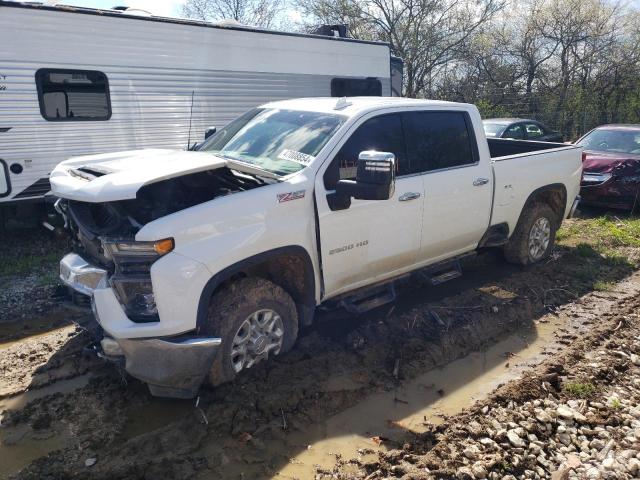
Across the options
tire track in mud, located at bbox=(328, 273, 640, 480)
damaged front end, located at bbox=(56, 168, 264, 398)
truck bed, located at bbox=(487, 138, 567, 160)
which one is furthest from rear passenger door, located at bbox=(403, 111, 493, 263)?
damaged front end, located at bbox=(56, 168, 264, 398)

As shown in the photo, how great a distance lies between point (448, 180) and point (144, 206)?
2.72m

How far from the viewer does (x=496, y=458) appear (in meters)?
3.21

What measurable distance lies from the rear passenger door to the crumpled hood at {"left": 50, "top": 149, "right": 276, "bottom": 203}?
5.33 feet

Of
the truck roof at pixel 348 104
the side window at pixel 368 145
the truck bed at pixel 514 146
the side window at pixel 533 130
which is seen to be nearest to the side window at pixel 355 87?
the side window at pixel 533 130

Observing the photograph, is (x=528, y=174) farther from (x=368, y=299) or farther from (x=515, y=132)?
(x=515, y=132)

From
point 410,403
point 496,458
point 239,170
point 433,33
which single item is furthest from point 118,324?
point 433,33

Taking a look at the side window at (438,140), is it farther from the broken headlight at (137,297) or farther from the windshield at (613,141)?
the windshield at (613,141)

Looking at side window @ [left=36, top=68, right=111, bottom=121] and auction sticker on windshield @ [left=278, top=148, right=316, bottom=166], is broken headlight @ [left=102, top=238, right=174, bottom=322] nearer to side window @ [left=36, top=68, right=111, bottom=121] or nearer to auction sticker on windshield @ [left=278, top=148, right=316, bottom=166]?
auction sticker on windshield @ [left=278, top=148, right=316, bottom=166]

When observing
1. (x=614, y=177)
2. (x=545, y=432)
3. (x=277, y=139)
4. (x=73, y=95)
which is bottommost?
(x=545, y=432)

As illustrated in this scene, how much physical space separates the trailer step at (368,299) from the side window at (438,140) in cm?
108

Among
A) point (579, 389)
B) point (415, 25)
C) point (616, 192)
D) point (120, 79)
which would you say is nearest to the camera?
point (579, 389)

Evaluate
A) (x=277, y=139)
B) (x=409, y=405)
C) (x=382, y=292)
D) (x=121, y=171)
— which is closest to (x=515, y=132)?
(x=382, y=292)

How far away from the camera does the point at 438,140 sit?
5125mm

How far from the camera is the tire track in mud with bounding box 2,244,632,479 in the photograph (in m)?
3.19
